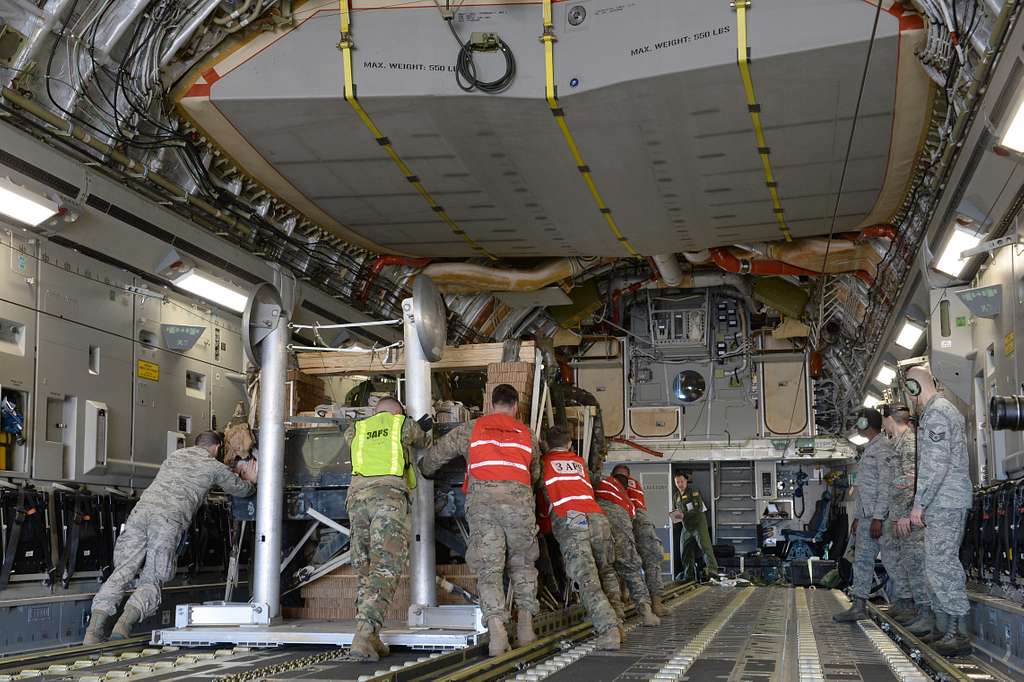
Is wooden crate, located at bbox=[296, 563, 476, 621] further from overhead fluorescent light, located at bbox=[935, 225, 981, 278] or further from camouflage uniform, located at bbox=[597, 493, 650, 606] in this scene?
overhead fluorescent light, located at bbox=[935, 225, 981, 278]

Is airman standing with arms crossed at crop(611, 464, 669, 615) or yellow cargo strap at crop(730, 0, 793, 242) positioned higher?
yellow cargo strap at crop(730, 0, 793, 242)

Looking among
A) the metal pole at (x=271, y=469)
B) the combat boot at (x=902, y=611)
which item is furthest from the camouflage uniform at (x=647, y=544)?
the metal pole at (x=271, y=469)

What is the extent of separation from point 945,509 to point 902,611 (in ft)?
7.45

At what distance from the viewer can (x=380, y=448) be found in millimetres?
6430

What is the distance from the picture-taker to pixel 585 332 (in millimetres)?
17578

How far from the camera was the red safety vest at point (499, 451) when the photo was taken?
648cm

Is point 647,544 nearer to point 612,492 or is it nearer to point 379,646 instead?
point 612,492

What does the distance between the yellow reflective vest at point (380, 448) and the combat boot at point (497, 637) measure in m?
1.02

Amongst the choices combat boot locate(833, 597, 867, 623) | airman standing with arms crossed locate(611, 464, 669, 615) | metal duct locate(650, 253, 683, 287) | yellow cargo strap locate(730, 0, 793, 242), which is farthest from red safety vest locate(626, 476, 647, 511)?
metal duct locate(650, 253, 683, 287)

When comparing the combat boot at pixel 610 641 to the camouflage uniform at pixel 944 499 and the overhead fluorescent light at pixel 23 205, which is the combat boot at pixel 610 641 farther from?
the overhead fluorescent light at pixel 23 205

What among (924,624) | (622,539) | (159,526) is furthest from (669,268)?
(159,526)

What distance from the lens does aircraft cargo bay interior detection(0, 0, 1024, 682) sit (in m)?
6.34

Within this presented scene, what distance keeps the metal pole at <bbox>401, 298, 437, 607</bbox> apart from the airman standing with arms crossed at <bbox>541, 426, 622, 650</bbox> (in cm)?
86

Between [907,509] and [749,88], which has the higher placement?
[749,88]
